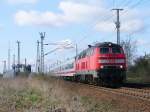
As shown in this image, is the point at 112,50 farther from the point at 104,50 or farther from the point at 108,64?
the point at 108,64

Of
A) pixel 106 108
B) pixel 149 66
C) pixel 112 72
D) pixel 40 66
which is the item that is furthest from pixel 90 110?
pixel 40 66

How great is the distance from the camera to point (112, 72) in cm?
3712

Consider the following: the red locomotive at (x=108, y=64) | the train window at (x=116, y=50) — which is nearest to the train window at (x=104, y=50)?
the red locomotive at (x=108, y=64)

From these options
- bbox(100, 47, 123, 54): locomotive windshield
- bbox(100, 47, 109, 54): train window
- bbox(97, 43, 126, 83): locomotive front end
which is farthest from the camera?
bbox(100, 47, 109, 54): train window

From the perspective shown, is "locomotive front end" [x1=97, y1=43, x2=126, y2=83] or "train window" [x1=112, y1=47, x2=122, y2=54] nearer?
"locomotive front end" [x1=97, y1=43, x2=126, y2=83]

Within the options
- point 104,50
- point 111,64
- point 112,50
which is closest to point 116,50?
point 112,50

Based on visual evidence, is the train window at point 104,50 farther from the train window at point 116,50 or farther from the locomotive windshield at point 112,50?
the train window at point 116,50

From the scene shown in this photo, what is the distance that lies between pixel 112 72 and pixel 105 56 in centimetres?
152

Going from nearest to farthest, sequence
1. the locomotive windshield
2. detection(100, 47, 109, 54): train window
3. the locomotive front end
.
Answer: the locomotive front end
the locomotive windshield
detection(100, 47, 109, 54): train window

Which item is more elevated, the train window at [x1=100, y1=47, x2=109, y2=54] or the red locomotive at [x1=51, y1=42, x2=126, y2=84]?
the train window at [x1=100, y1=47, x2=109, y2=54]

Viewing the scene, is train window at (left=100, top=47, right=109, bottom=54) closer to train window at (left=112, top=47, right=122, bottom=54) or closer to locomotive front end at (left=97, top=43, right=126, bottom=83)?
locomotive front end at (left=97, top=43, right=126, bottom=83)

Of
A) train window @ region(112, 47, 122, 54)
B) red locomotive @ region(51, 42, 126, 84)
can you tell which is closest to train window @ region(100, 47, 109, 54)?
red locomotive @ region(51, 42, 126, 84)

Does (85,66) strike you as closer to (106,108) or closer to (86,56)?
(86,56)

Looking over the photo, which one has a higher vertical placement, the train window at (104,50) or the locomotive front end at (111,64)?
the train window at (104,50)
